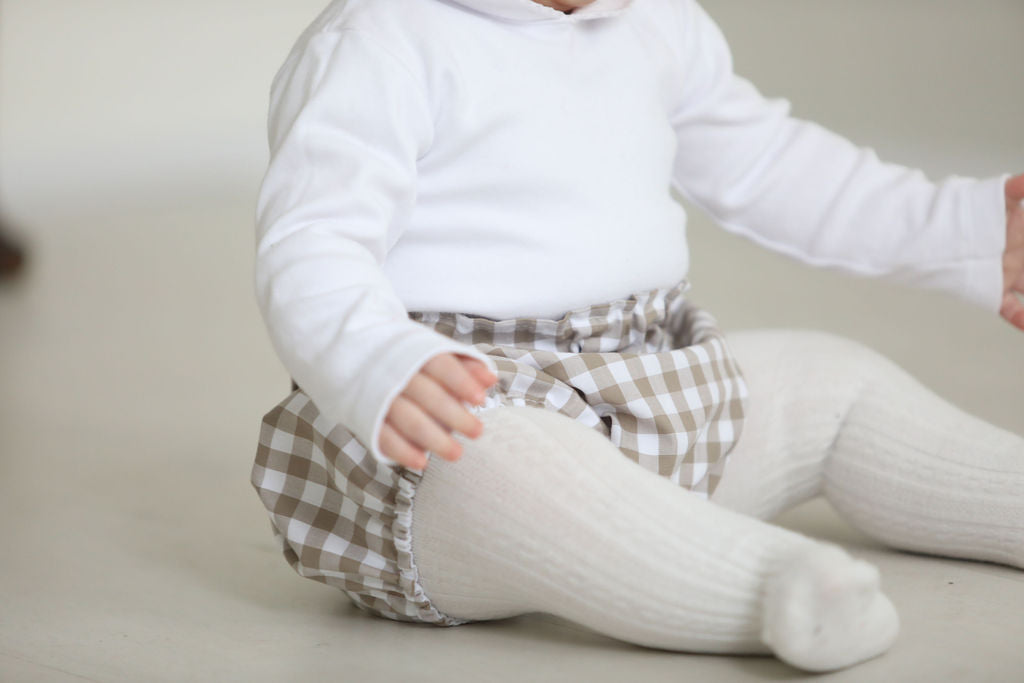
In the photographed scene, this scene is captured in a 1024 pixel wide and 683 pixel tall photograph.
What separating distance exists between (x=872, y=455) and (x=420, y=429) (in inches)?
13.3

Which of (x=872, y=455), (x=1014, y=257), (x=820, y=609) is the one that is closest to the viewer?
(x=820, y=609)

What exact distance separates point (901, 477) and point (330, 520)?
34cm

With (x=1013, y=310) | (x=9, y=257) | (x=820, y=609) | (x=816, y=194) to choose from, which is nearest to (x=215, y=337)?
(x=9, y=257)

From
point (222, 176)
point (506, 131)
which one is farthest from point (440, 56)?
point (222, 176)

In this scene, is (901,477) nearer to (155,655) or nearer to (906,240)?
(906,240)

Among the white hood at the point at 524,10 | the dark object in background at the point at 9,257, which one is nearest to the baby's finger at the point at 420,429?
the white hood at the point at 524,10

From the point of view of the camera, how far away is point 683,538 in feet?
1.85

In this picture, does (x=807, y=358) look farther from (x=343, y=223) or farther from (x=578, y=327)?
(x=343, y=223)

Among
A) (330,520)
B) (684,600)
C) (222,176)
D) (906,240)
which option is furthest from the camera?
(222,176)

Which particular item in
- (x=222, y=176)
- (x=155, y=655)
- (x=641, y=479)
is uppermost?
(x=641, y=479)

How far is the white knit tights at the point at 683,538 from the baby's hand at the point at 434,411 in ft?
0.23

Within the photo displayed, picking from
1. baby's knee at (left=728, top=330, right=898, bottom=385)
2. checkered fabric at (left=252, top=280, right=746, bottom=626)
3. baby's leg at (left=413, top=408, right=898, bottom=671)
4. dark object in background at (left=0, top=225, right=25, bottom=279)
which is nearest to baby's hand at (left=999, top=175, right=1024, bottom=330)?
baby's knee at (left=728, top=330, right=898, bottom=385)

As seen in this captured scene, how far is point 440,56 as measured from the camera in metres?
0.68

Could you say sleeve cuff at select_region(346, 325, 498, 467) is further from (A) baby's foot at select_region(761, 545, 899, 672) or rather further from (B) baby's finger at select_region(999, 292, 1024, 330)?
(B) baby's finger at select_region(999, 292, 1024, 330)
